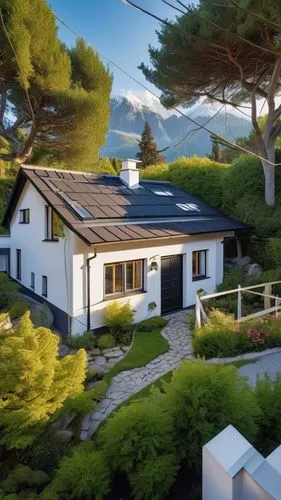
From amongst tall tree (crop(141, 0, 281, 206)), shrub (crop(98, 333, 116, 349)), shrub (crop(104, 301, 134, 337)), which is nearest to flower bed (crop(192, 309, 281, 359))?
shrub (crop(104, 301, 134, 337))

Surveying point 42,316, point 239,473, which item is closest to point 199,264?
point 42,316

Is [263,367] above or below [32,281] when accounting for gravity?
below

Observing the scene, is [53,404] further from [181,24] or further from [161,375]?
[181,24]

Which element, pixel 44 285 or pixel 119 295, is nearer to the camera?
pixel 119 295

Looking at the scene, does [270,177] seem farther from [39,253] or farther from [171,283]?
[39,253]

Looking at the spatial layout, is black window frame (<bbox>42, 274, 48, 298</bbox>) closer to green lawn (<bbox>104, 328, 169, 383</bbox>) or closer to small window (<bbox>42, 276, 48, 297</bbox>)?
small window (<bbox>42, 276, 48, 297</bbox>)

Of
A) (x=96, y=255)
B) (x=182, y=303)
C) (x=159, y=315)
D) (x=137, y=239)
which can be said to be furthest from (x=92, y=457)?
(x=182, y=303)

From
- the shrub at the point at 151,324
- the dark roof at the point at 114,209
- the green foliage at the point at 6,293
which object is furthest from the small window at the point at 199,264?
the green foliage at the point at 6,293

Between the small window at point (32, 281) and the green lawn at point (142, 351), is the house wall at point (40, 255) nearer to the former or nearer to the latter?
the small window at point (32, 281)
